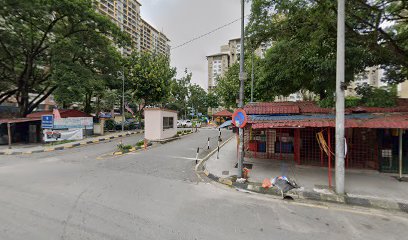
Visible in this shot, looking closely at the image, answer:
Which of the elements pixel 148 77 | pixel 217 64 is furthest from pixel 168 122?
pixel 217 64

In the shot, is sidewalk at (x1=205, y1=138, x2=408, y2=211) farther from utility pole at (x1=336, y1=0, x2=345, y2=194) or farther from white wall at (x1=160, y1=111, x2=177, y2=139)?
white wall at (x1=160, y1=111, x2=177, y2=139)

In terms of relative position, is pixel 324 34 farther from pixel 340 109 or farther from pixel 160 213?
pixel 160 213

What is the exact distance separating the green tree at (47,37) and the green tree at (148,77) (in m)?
5.08

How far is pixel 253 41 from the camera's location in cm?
1043

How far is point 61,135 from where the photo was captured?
17422mm

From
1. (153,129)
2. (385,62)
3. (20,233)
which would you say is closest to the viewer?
(20,233)

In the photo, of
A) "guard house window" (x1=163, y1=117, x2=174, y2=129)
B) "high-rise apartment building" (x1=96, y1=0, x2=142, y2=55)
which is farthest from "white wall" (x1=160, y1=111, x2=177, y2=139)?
"high-rise apartment building" (x1=96, y1=0, x2=142, y2=55)

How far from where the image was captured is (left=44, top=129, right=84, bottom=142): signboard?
16.8 meters

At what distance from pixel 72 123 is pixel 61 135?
1.42 meters

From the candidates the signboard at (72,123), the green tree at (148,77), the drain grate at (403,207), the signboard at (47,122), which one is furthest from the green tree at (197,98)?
the drain grate at (403,207)

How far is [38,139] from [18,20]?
10.2 m

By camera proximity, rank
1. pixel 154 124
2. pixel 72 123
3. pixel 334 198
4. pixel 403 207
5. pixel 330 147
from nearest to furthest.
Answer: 1. pixel 403 207
2. pixel 334 198
3. pixel 330 147
4. pixel 72 123
5. pixel 154 124

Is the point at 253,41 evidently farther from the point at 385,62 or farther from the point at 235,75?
the point at 235,75

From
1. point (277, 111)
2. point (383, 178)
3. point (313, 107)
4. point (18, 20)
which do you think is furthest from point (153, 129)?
point (383, 178)
